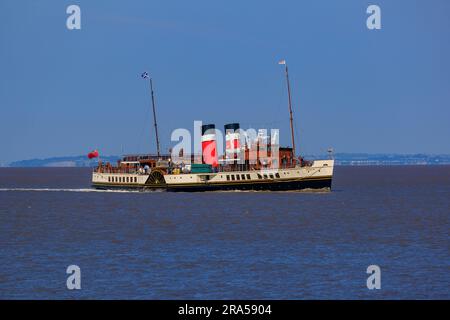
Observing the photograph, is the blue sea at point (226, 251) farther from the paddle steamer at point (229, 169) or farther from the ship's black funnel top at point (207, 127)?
the ship's black funnel top at point (207, 127)

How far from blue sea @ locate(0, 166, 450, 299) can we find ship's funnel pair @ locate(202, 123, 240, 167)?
2632 centimetres

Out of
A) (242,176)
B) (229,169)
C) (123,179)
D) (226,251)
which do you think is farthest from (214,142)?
(226,251)

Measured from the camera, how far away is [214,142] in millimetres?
118375

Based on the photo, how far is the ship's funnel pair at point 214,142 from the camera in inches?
4544

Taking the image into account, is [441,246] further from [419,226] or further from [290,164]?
[290,164]

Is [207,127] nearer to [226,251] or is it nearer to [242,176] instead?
[242,176]

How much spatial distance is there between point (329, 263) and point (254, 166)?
63233mm

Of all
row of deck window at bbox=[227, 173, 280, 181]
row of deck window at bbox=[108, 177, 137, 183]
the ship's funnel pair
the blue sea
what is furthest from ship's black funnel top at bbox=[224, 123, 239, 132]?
the blue sea

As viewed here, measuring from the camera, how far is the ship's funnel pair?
11541 cm

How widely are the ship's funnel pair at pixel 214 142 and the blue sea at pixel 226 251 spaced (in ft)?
86.3

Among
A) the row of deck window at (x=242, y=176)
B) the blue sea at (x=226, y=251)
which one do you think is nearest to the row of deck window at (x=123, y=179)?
the row of deck window at (x=242, y=176)

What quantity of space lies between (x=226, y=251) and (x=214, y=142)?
68.6m

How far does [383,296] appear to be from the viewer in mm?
36344
